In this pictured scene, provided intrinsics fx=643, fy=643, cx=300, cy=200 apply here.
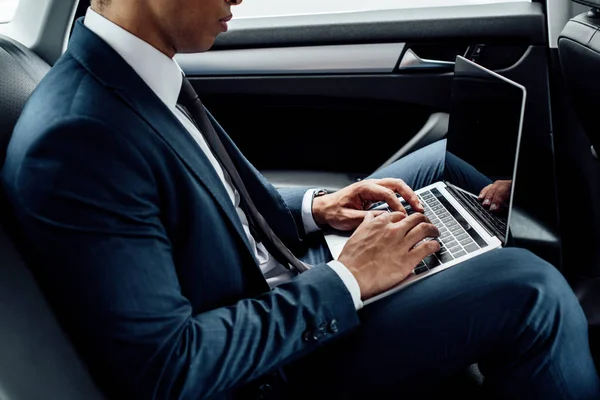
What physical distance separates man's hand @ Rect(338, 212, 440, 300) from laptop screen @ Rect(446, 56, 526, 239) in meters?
0.17

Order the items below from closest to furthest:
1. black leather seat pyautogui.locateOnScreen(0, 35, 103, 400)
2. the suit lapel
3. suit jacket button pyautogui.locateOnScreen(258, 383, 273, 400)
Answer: black leather seat pyautogui.locateOnScreen(0, 35, 103, 400), the suit lapel, suit jacket button pyautogui.locateOnScreen(258, 383, 273, 400)

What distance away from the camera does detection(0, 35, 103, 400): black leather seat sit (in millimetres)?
658

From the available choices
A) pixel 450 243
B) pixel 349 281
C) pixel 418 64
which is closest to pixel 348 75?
pixel 418 64

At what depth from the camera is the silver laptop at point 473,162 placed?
1010mm

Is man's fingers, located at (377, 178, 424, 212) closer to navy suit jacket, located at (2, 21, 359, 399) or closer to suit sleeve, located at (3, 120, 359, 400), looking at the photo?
navy suit jacket, located at (2, 21, 359, 399)

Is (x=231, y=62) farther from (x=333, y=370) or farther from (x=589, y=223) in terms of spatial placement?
(x=333, y=370)

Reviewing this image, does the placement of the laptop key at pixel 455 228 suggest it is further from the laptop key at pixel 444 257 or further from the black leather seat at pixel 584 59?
the black leather seat at pixel 584 59

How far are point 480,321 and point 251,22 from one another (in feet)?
3.90

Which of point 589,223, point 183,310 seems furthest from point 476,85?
point 183,310

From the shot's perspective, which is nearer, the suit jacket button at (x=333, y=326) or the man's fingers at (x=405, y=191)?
the suit jacket button at (x=333, y=326)

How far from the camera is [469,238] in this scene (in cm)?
105

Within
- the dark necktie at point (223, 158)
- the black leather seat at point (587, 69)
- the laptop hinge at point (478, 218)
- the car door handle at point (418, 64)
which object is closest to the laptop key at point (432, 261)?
the laptop hinge at point (478, 218)

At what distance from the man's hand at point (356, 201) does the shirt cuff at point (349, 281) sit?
0.27m

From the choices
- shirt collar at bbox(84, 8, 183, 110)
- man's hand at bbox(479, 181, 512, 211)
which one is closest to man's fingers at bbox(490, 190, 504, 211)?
man's hand at bbox(479, 181, 512, 211)
